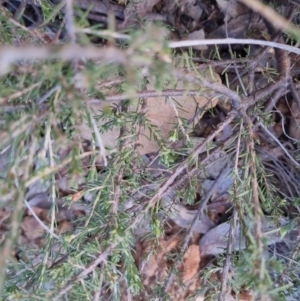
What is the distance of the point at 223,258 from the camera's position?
1209 millimetres

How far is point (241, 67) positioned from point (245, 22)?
274 mm

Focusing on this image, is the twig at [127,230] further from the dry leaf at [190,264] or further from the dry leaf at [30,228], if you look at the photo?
the dry leaf at [30,228]

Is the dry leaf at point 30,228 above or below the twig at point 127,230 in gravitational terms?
below

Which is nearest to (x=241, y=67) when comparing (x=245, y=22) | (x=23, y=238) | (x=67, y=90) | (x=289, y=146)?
(x=245, y=22)

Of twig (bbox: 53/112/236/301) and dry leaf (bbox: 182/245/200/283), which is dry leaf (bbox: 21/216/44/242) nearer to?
dry leaf (bbox: 182/245/200/283)

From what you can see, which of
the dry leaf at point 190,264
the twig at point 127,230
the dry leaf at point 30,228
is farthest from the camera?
the dry leaf at point 30,228

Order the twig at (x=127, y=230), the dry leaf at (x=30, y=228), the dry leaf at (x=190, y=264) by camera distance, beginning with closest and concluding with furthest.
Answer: the twig at (x=127, y=230) → the dry leaf at (x=190, y=264) → the dry leaf at (x=30, y=228)

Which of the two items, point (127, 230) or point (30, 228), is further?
point (30, 228)

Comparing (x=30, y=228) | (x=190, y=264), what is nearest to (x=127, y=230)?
(x=190, y=264)

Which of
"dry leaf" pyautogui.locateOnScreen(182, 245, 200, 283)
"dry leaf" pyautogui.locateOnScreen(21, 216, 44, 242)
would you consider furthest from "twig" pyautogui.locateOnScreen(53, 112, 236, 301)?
"dry leaf" pyautogui.locateOnScreen(21, 216, 44, 242)

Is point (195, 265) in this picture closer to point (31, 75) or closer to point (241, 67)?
point (241, 67)

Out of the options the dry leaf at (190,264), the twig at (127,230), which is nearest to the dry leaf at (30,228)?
the dry leaf at (190,264)

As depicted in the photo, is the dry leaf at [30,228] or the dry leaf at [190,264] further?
the dry leaf at [30,228]

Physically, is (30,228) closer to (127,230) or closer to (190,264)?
(190,264)
